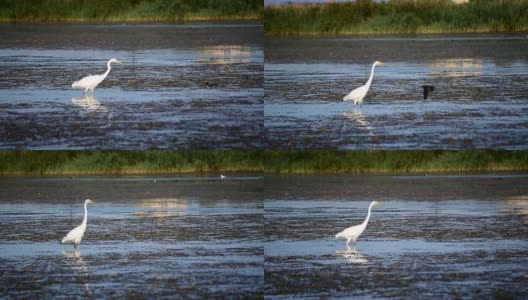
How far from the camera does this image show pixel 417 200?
1554 centimetres

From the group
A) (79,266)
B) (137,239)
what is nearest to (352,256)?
(137,239)

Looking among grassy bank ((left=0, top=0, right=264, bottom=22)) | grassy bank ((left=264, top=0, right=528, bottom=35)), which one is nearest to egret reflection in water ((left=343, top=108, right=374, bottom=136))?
grassy bank ((left=264, top=0, right=528, bottom=35))

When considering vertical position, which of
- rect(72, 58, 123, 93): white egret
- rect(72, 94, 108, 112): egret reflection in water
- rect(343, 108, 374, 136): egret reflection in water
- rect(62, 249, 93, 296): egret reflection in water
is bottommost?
rect(62, 249, 93, 296): egret reflection in water

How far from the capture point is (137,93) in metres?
13.5

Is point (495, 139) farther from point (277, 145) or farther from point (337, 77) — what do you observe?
point (337, 77)

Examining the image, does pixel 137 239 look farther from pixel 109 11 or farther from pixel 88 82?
pixel 109 11

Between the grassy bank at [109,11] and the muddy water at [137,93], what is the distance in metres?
1.45

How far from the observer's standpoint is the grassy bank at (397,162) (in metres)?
15.6

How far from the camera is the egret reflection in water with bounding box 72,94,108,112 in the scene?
12.9m

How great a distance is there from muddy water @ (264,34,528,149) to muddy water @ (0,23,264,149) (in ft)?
1.14

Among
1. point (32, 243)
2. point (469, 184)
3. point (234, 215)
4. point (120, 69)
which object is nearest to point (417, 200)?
point (469, 184)

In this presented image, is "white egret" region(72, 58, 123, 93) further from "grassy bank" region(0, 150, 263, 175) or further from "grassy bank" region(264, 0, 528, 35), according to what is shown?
"grassy bank" region(264, 0, 528, 35)

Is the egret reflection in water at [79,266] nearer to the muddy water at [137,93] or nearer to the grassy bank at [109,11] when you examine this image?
the muddy water at [137,93]

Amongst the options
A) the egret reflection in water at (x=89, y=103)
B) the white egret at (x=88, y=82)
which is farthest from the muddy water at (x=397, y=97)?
the white egret at (x=88, y=82)
